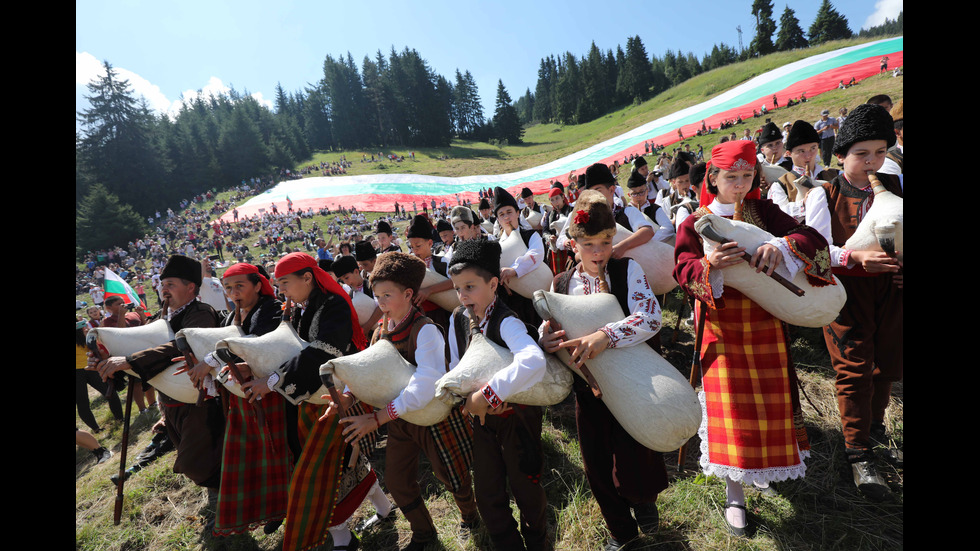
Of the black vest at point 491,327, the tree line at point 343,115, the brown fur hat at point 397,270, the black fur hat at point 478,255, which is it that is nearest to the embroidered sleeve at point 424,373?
the black vest at point 491,327

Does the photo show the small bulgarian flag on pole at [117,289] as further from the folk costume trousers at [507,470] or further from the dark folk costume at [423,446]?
the folk costume trousers at [507,470]

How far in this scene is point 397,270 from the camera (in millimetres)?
2613

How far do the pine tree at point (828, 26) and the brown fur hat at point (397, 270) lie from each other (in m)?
67.3

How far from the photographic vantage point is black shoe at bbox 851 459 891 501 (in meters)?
2.54

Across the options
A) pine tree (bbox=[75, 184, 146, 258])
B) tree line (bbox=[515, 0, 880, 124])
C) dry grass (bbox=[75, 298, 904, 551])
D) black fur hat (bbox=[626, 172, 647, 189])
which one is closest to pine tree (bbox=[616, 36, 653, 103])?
tree line (bbox=[515, 0, 880, 124])

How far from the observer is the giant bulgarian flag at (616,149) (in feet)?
86.1

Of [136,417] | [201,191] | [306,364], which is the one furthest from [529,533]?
[201,191]

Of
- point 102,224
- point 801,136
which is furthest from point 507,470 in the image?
point 102,224

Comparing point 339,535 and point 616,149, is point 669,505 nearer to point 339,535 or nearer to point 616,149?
point 339,535

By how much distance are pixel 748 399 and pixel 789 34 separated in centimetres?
6743

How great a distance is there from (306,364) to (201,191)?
60247 mm

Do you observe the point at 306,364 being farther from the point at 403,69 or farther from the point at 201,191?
the point at 403,69

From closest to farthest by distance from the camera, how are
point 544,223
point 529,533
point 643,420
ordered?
point 643,420 < point 529,533 < point 544,223

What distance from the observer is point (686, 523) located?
2641 mm
